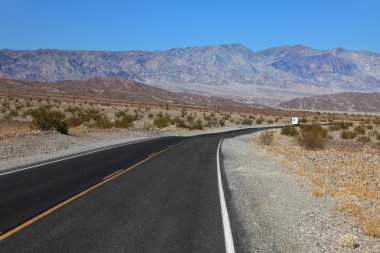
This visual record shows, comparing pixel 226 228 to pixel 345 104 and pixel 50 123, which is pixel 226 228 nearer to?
pixel 50 123

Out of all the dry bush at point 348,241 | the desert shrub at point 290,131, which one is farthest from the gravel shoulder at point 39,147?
the desert shrub at point 290,131

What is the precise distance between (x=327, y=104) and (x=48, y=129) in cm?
17705

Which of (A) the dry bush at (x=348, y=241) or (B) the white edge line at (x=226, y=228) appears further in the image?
(A) the dry bush at (x=348, y=241)

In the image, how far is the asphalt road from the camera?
7.09 metres

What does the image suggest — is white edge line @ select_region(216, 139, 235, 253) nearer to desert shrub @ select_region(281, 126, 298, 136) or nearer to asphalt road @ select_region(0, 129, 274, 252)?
asphalt road @ select_region(0, 129, 274, 252)

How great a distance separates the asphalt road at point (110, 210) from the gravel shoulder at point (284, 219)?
0.57m

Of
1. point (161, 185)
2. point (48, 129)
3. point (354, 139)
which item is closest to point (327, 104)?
point (354, 139)

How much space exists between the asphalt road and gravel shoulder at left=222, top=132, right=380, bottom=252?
1.86ft

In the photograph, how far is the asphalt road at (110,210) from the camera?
23.3ft

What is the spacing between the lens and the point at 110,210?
9203mm

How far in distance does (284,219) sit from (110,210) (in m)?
3.68

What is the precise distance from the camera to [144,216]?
8.77 metres

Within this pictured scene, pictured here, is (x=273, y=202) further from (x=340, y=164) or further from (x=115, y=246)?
(x=340, y=164)

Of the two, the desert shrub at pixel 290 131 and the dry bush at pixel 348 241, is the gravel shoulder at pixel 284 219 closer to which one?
the dry bush at pixel 348 241
